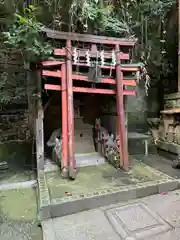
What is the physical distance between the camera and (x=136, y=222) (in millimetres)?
2162

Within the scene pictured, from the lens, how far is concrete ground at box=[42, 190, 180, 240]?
1.95 metres

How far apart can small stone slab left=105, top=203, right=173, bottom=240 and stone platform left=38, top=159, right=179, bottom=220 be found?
22cm

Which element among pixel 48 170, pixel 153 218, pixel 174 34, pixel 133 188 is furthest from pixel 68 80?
pixel 174 34

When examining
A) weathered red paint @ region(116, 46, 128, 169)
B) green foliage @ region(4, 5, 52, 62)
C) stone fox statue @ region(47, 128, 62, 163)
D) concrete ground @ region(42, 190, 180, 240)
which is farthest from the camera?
stone fox statue @ region(47, 128, 62, 163)

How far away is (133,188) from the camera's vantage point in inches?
109

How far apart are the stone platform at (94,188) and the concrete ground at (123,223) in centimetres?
10

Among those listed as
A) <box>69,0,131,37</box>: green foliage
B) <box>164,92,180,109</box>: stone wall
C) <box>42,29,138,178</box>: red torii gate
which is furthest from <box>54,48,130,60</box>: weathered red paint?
<box>164,92,180,109</box>: stone wall

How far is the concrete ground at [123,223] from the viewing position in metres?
1.95

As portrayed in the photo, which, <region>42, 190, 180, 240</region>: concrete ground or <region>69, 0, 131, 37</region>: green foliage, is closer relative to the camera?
<region>42, 190, 180, 240</region>: concrete ground

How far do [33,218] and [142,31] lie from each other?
567 centimetres

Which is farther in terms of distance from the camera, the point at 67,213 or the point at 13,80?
the point at 13,80

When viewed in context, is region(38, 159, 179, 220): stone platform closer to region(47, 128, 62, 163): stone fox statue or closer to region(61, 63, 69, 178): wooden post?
region(61, 63, 69, 178): wooden post

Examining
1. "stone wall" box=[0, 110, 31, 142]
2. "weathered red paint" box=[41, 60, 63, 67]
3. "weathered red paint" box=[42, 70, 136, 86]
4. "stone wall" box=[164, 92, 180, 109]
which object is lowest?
"stone wall" box=[0, 110, 31, 142]

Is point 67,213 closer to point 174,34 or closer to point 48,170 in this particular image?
point 48,170
